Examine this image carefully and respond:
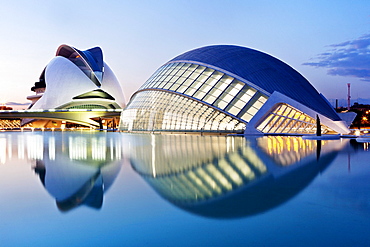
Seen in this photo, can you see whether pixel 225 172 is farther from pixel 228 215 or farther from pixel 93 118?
pixel 93 118

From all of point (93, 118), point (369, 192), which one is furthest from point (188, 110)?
point (93, 118)

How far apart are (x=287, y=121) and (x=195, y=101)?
924 cm

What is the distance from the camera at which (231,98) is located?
3253 centimetres

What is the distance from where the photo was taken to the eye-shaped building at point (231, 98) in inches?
1246

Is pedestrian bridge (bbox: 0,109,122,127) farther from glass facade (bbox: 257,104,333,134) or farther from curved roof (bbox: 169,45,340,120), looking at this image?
glass facade (bbox: 257,104,333,134)

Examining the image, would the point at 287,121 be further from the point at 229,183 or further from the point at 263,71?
the point at 229,183

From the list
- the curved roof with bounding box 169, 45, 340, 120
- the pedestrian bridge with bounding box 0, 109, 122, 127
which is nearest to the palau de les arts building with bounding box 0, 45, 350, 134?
the curved roof with bounding box 169, 45, 340, 120

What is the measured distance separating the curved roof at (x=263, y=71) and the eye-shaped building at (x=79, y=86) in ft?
132

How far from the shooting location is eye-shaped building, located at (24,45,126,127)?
75.6m

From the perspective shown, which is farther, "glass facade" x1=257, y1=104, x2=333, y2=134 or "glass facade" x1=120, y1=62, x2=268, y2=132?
"glass facade" x1=120, y1=62, x2=268, y2=132

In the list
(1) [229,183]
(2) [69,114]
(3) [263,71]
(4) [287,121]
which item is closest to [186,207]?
A: (1) [229,183]

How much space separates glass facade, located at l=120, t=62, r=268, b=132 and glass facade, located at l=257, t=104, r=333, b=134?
1.58 metres

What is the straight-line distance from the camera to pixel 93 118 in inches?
3063

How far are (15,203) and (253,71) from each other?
104 feet
